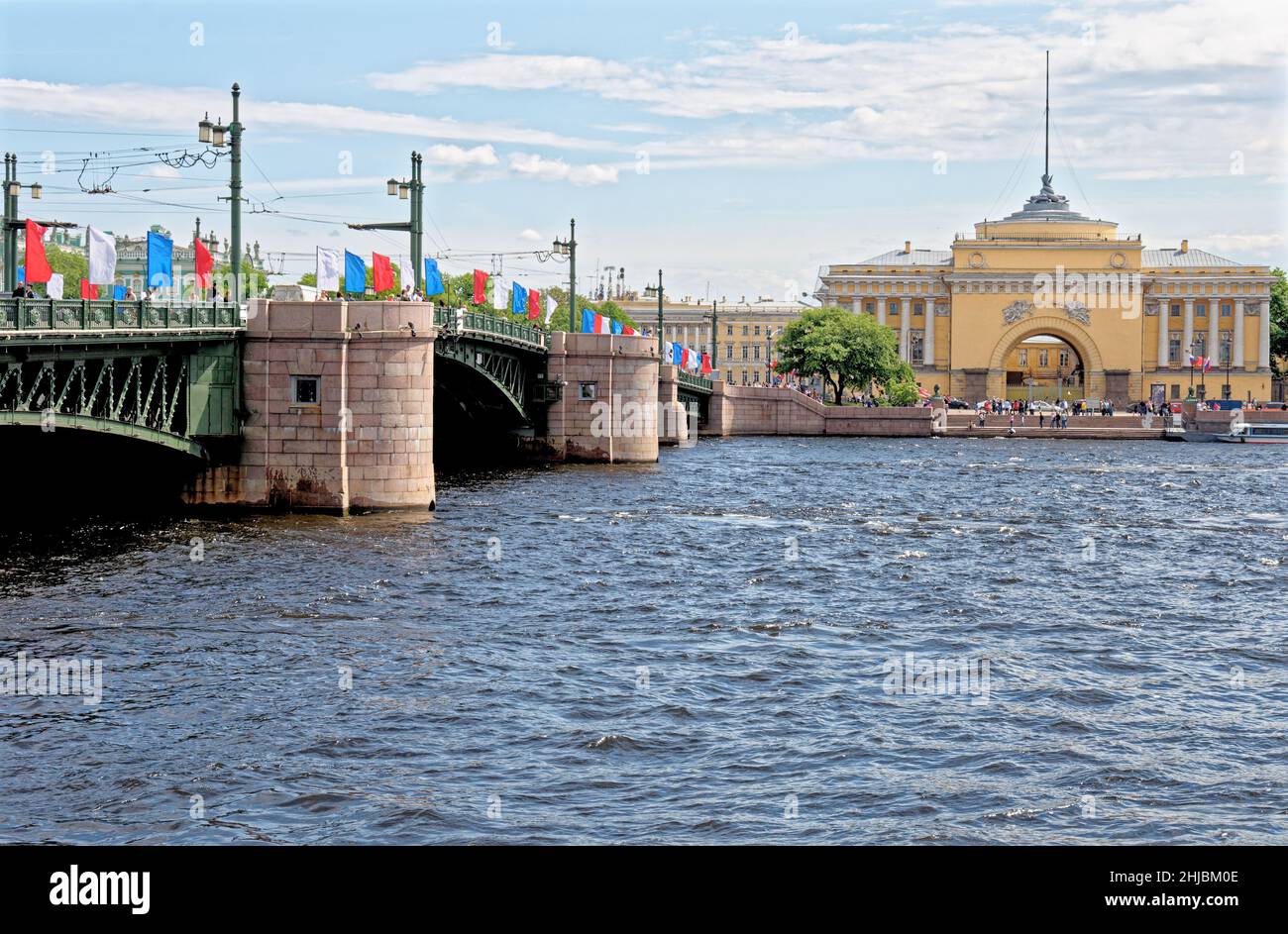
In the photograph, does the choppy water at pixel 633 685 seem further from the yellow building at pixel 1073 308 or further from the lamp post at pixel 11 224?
the yellow building at pixel 1073 308

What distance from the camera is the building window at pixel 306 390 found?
29547mm

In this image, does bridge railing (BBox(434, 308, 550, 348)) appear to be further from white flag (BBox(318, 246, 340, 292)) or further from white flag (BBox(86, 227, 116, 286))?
white flag (BBox(86, 227, 116, 286))

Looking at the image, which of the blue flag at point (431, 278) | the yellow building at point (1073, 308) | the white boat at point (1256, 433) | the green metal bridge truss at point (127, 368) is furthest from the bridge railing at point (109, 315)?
the yellow building at point (1073, 308)

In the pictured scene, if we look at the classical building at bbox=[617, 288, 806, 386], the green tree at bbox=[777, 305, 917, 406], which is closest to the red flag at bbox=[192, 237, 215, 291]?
the green tree at bbox=[777, 305, 917, 406]

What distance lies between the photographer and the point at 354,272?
112ft

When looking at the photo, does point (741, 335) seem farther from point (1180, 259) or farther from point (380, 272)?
point (380, 272)

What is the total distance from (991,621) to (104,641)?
10.5 meters

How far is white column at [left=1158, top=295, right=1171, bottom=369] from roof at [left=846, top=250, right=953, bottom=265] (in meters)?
14.7

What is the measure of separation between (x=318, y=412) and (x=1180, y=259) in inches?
3945

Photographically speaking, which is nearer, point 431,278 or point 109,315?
point 109,315

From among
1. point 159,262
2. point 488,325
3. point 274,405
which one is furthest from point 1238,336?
point 159,262

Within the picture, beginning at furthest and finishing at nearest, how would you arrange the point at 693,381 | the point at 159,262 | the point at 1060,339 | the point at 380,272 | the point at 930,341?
the point at 1060,339 < the point at 930,341 < the point at 693,381 < the point at 380,272 < the point at 159,262

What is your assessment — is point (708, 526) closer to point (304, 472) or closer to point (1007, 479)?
point (304, 472)

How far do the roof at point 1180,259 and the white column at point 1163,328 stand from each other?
3.25m
